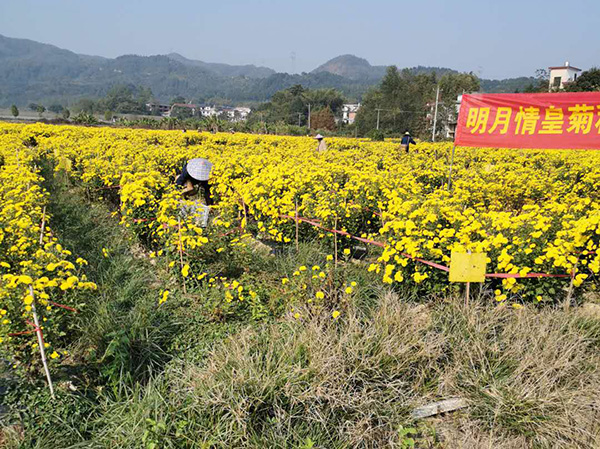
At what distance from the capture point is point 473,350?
133 inches

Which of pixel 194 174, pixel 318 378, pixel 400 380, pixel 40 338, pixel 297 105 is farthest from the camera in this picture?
pixel 297 105

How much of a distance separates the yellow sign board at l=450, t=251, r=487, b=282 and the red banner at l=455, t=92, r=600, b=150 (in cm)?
365

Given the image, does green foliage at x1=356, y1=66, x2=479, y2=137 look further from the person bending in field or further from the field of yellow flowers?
the person bending in field

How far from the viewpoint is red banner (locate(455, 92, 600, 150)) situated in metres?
6.32

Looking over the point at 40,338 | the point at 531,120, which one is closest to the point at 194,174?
the point at 40,338

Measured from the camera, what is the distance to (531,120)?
660 cm

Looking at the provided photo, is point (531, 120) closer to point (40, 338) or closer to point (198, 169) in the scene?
point (198, 169)

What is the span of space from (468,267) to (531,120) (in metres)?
4.00

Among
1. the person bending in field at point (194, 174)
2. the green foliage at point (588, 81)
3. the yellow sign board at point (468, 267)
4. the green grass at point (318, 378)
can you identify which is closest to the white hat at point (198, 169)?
the person bending in field at point (194, 174)

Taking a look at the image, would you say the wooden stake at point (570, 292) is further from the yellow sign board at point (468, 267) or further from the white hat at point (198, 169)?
the white hat at point (198, 169)

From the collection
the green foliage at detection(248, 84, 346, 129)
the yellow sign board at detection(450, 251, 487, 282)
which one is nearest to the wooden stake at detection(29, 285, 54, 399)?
the yellow sign board at detection(450, 251, 487, 282)

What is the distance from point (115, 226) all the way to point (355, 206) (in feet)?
11.7

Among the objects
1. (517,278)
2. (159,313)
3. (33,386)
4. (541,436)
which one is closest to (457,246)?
(517,278)

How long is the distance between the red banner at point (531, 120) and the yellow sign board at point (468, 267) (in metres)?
3.65
